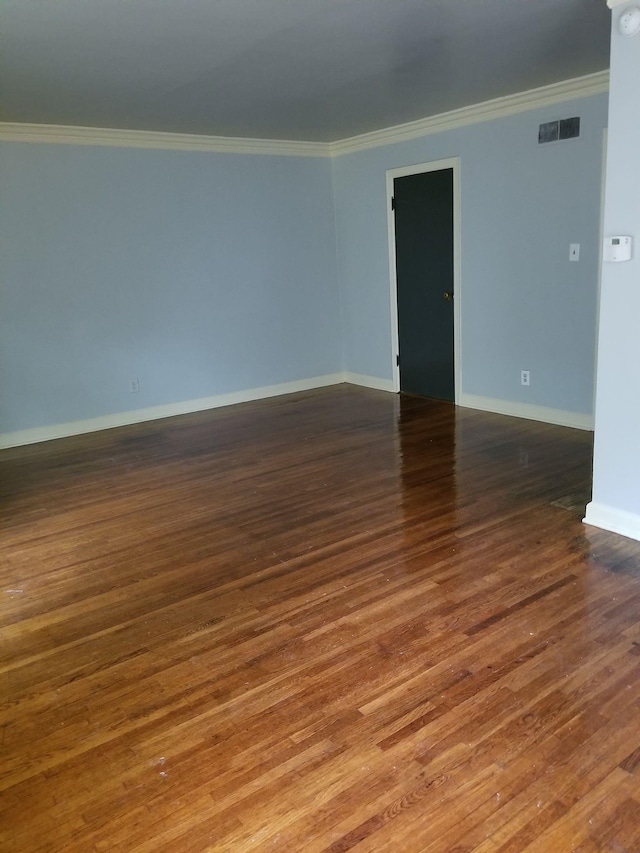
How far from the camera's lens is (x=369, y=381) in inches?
271

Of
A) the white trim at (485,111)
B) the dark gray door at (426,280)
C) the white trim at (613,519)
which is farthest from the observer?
the dark gray door at (426,280)

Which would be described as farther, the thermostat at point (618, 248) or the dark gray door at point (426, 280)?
the dark gray door at point (426, 280)

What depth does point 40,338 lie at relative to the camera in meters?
5.32

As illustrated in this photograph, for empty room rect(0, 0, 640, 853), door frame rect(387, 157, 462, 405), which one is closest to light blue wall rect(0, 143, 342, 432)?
empty room rect(0, 0, 640, 853)

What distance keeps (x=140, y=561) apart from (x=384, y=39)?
2951 millimetres

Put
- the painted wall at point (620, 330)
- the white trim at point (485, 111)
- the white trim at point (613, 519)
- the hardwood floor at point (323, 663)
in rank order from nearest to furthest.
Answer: the hardwood floor at point (323, 663) < the painted wall at point (620, 330) < the white trim at point (613, 519) < the white trim at point (485, 111)

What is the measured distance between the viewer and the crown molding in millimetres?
4531

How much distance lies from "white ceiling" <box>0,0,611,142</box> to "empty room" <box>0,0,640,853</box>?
30mm

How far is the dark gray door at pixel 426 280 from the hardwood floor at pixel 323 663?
189cm

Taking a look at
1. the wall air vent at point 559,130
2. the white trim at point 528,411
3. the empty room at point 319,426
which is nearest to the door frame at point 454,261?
the empty room at point 319,426

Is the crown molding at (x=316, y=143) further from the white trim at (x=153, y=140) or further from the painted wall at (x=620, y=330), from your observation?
the painted wall at (x=620, y=330)

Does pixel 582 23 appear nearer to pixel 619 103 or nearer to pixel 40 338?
pixel 619 103

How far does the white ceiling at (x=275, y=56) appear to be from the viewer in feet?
9.50

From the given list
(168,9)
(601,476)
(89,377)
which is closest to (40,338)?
(89,377)
